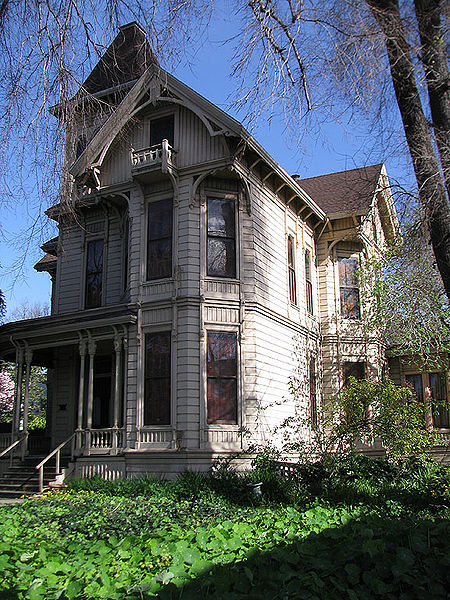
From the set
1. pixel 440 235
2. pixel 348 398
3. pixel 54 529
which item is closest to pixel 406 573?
pixel 440 235

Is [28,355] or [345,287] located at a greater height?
[345,287]

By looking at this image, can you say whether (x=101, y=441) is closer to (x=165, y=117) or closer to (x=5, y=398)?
(x=165, y=117)

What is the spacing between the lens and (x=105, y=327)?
15789mm

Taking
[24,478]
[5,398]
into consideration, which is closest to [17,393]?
[24,478]

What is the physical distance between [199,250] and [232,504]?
6.42 m

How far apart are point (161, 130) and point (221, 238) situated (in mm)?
3710

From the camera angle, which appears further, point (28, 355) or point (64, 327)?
point (28, 355)

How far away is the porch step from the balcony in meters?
8.09

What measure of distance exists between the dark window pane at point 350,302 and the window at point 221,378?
6902 millimetres

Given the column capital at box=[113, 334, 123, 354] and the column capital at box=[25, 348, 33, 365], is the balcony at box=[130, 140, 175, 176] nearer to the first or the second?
the column capital at box=[113, 334, 123, 354]

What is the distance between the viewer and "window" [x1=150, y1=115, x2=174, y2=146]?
16.5m

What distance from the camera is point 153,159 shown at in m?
15.7

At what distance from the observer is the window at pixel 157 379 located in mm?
14484

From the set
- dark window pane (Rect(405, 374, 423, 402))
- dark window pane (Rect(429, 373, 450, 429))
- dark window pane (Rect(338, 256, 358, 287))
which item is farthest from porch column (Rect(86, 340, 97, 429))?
dark window pane (Rect(429, 373, 450, 429))
